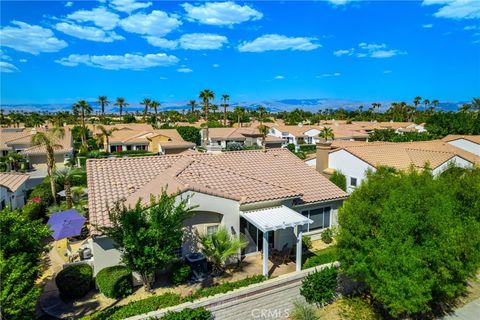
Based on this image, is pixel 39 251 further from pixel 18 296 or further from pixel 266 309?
pixel 266 309

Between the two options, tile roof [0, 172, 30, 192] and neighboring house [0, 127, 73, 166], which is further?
neighboring house [0, 127, 73, 166]

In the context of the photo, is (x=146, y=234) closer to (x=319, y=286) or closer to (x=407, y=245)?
(x=319, y=286)

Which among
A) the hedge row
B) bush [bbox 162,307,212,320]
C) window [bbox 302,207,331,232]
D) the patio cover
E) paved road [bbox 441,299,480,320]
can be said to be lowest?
paved road [bbox 441,299,480,320]

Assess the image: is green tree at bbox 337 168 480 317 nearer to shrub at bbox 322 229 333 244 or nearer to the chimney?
shrub at bbox 322 229 333 244

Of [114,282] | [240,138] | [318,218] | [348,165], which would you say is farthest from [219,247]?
[240,138]

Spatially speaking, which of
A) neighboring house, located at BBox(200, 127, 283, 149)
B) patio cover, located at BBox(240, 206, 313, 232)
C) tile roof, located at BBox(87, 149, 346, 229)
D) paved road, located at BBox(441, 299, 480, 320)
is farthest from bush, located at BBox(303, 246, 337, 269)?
neighboring house, located at BBox(200, 127, 283, 149)

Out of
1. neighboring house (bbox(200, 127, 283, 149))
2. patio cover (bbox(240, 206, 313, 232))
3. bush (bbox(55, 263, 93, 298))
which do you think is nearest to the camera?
bush (bbox(55, 263, 93, 298))

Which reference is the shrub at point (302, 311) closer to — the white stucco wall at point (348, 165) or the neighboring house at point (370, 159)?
the neighboring house at point (370, 159)
